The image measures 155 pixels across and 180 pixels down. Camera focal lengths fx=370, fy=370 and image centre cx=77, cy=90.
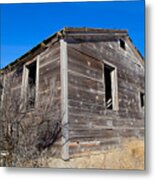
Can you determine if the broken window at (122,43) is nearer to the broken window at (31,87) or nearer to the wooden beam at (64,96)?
the wooden beam at (64,96)

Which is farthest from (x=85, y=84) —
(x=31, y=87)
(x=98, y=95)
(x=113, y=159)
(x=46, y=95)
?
(x=113, y=159)

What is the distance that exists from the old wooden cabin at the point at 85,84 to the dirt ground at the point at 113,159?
2.2 inches

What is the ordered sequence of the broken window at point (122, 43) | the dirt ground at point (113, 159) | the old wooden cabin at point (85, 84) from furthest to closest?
1. the broken window at point (122, 43)
2. the old wooden cabin at point (85, 84)
3. the dirt ground at point (113, 159)

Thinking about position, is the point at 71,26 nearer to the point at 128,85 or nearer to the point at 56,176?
the point at 128,85

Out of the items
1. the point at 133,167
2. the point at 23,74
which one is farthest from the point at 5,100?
the point at 133,167

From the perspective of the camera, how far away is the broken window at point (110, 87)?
10.1 ft

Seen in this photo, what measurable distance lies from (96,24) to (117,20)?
17 centimetres

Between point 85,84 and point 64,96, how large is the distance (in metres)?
0.21

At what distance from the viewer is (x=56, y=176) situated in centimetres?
298

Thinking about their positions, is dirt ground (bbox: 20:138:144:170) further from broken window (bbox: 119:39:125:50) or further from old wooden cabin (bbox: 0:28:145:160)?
broken window (bbox: 119:39:125:50)

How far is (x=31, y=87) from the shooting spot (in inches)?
123

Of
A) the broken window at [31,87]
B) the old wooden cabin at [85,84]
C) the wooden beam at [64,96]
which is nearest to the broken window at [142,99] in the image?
the old wooden cabin at [85,84]

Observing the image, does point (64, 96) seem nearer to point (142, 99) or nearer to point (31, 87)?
point (31, 87)

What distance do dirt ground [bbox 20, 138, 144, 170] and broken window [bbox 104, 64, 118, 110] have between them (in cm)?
33
